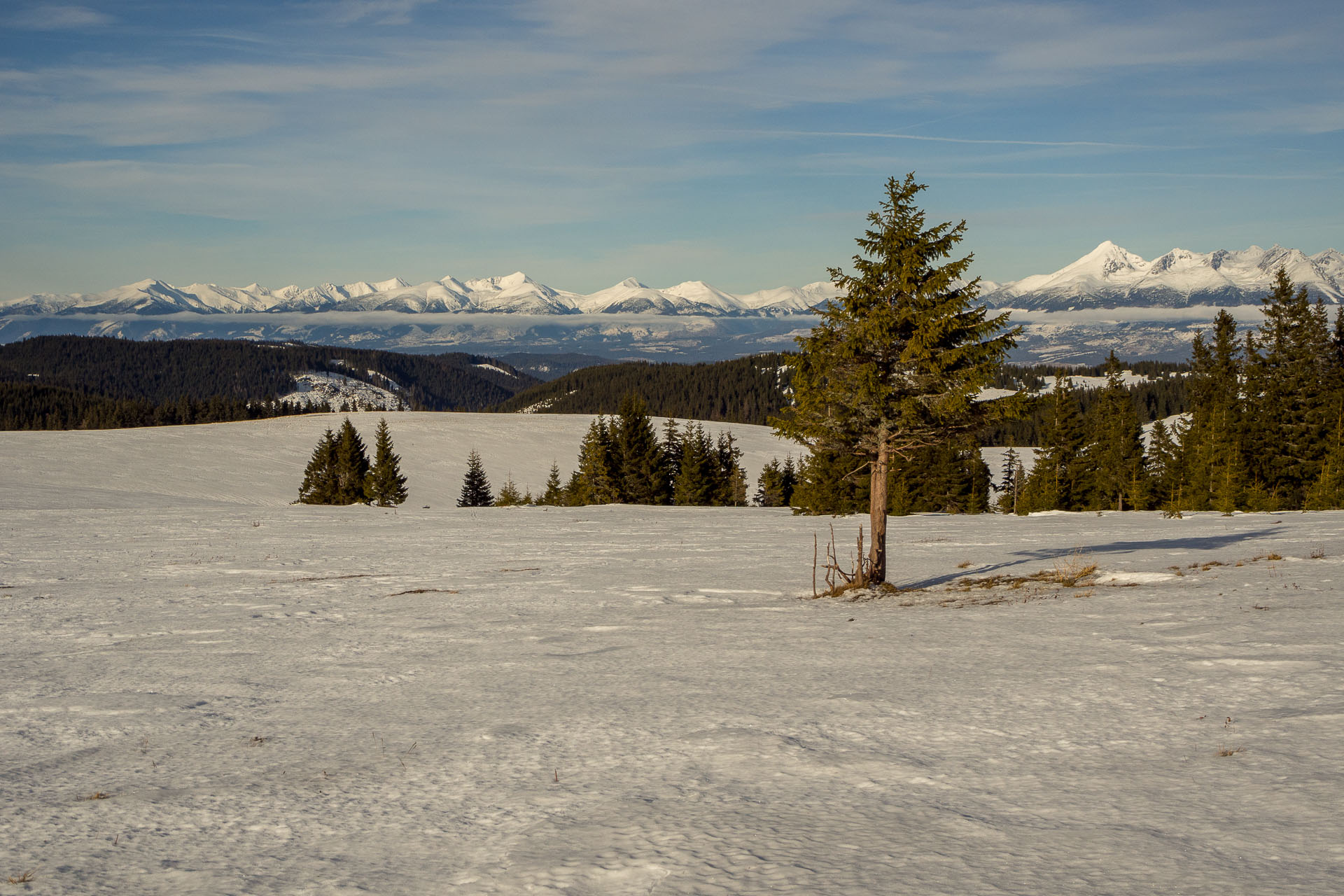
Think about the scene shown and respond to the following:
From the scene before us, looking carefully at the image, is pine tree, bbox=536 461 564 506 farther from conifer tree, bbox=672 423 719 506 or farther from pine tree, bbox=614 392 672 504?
conifer tree, bbox=672 423 719 506

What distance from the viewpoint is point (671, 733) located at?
803cm

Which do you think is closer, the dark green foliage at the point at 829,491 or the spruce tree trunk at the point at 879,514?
the spruce tree trunk at the point at 879,514

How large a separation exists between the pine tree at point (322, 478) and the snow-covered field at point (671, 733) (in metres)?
63.7

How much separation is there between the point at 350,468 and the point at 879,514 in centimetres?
7562

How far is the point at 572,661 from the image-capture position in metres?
11.3

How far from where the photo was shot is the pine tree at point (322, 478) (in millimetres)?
81256

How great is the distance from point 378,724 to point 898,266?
45.2 feet

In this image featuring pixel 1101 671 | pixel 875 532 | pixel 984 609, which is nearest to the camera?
pixel 1101 671

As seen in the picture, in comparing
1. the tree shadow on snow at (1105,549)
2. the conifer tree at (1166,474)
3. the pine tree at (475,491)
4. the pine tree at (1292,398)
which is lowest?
the pine tree at (475,491)

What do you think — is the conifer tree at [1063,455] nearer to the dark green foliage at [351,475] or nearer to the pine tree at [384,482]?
the pine tree at [384,482]

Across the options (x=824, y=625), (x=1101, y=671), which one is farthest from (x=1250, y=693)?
(x=824, y=625)

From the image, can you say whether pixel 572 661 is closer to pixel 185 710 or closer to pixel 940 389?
pixel 185 710

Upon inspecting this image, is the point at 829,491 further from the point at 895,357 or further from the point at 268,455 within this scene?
the point at 268,455

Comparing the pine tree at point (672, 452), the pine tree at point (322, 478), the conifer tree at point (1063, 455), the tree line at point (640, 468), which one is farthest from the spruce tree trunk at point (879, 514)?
the pine tree at point (322, 478)
